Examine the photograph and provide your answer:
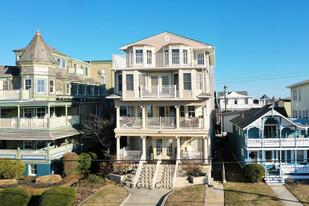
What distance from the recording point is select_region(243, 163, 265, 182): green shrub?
69.4ft

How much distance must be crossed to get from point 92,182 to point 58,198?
546 centimetres

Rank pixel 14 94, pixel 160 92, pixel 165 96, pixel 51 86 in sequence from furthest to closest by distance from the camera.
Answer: pixel 51 86, pixel 160 92, pixel 14 94, pixel 165 96

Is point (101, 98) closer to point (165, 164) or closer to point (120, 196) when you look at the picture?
point (165, 164)

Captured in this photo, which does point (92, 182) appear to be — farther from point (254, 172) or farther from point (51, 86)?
point (254, 172)

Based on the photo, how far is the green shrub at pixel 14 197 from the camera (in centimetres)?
1591

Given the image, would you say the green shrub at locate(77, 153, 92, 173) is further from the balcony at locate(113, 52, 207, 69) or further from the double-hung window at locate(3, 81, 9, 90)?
the double-hung window at locate(3, 81, 9, 90)

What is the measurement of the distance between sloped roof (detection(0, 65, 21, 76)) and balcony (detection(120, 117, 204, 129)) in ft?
40.7

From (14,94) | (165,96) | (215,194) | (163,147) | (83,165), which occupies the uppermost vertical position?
(14,94)

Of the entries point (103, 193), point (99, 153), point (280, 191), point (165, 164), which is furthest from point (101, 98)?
point (280, 191)

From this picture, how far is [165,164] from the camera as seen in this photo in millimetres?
23812

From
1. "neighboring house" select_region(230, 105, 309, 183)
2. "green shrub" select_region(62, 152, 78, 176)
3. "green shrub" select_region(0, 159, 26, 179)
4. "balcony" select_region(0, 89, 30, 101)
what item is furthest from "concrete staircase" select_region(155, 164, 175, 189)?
"balcony" select_region(0, 89, 30, 101)

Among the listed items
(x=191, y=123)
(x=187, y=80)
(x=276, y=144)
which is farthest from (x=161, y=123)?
(x=276, y=144)

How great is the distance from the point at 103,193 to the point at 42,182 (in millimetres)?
5680

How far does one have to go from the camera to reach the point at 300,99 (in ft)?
94.9
